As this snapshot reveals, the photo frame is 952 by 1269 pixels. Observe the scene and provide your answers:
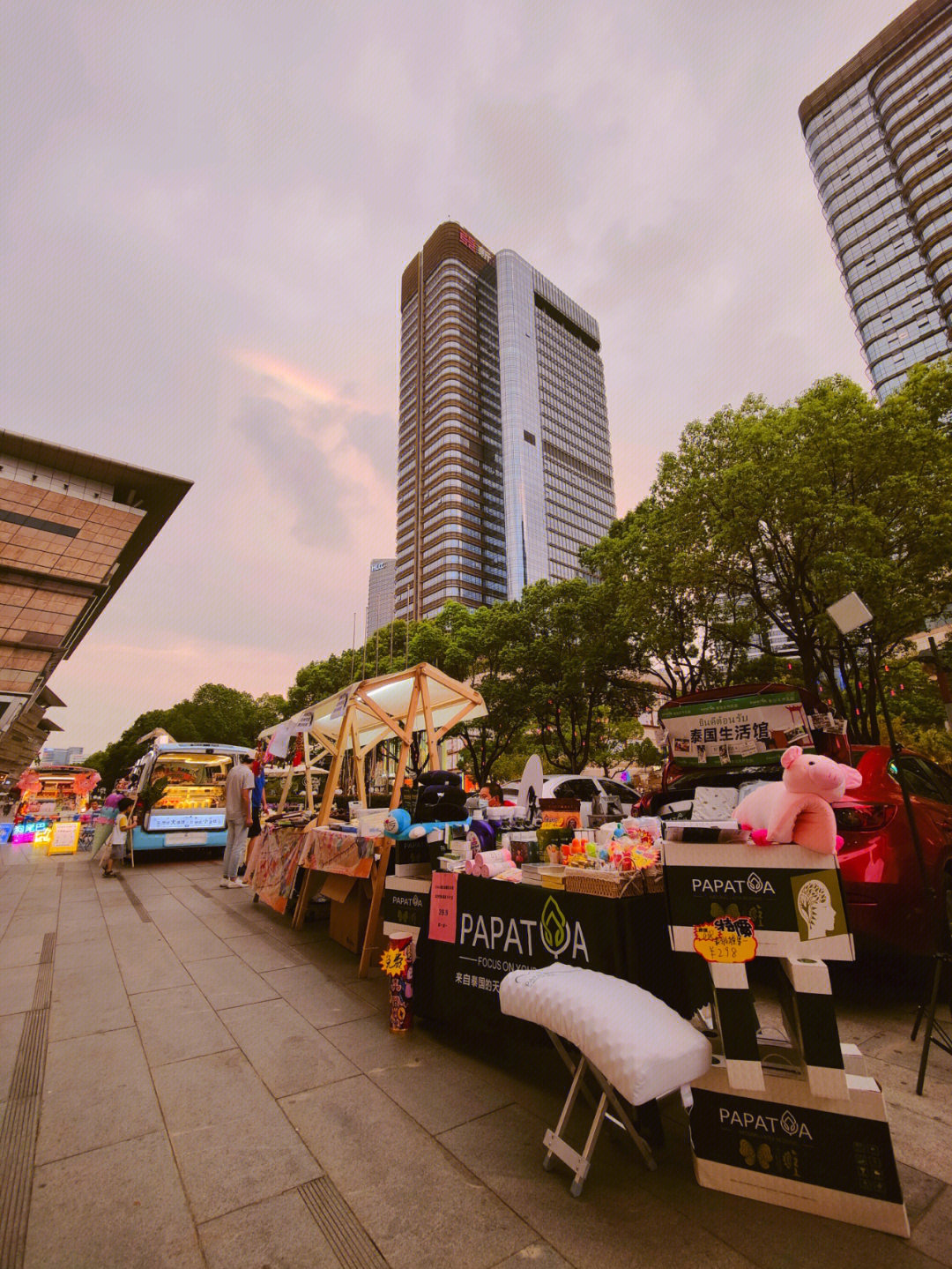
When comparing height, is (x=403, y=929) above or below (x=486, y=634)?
below

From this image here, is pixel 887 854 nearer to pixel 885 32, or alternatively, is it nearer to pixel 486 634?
pixel 486 634

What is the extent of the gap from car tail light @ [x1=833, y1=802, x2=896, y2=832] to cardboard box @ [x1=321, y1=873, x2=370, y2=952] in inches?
149

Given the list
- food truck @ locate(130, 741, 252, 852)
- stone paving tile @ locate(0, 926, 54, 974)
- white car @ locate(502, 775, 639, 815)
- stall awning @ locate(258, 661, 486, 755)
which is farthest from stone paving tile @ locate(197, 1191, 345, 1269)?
food truck @ locate(130, 741, 252, 852)

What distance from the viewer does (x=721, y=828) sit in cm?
215

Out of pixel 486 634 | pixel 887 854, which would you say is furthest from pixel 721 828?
pixel 486 634

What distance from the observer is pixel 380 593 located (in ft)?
492

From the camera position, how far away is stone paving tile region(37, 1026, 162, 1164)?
2338mm

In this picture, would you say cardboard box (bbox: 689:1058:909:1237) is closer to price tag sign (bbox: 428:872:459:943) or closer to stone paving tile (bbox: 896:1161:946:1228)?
stone paving tile (bbox: 896:1161:946:1228)

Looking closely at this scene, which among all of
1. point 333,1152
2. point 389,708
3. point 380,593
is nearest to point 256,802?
point 389,708

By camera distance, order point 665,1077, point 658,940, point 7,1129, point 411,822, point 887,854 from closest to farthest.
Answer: point 665,1077, point 7,1129, point 658,940, point 887,854, point 411,822

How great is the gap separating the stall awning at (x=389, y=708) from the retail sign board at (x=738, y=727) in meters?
3.13

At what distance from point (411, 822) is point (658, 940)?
8.18 feet

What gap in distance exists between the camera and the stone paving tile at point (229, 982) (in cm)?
395

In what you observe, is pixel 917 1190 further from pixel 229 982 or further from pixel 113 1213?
pixel 229 982
